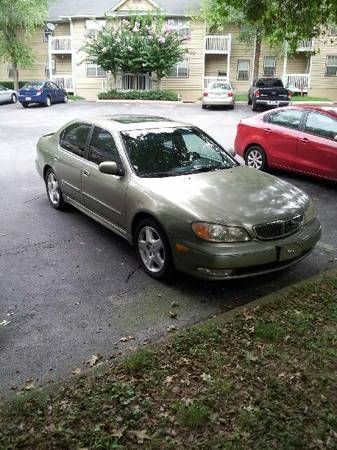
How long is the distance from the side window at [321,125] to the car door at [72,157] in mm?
4586

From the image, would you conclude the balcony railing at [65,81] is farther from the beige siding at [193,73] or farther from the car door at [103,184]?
the car door at [103,184]

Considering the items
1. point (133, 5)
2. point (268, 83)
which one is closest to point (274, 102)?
point (268, 83)

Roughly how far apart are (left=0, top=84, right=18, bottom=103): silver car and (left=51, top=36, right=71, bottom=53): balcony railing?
8.06 meters

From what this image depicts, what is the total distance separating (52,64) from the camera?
3653cm

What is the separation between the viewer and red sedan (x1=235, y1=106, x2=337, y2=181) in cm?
873

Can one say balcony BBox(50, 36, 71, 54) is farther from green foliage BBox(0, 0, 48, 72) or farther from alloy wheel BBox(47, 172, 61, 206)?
alloy wheel BBox(47, 172, 61, 206)

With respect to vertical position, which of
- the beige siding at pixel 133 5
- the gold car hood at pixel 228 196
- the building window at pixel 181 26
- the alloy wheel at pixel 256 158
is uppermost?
the beige siding at pixel 133 5

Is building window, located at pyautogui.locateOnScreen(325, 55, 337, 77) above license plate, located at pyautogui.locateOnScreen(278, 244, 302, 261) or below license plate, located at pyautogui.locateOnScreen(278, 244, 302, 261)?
above

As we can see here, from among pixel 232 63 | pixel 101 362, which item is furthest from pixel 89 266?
pixel 232 63

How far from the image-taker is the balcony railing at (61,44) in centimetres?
3544

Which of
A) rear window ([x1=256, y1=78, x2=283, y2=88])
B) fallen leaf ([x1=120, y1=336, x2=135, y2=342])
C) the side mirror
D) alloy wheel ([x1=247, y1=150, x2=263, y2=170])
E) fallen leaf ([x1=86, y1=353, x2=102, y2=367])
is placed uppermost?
rear window ([x1=256, y1=78, x2=283, y2=88])

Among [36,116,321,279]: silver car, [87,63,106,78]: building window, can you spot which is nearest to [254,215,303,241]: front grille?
[36,116,321,279]: silver car

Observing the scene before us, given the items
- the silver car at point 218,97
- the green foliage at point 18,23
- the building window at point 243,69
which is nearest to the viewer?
the silver car at point 218,97

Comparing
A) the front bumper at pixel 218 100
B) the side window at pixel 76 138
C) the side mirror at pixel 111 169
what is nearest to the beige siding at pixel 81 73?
the front bumper at pixel 218 100
